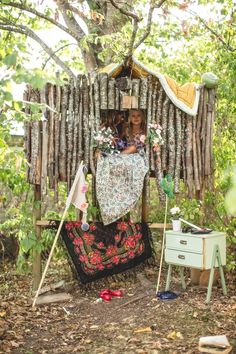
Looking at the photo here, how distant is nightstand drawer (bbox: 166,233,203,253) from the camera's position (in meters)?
5.40

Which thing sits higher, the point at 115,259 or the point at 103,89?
the point at 103,89

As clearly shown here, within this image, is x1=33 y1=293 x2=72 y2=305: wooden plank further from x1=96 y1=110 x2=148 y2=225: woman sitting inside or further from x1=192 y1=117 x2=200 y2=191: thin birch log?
x1=192 y1=117 x2=200 y2=191: thin birch log

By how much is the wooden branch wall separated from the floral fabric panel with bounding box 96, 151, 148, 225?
0.46ft

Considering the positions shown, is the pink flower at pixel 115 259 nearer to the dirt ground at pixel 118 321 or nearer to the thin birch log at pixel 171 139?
the dirt ground at pixel 118 321

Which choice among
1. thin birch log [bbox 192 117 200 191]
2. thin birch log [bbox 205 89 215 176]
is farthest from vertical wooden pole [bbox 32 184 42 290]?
thin birch log [bbox 205 89 215 176]

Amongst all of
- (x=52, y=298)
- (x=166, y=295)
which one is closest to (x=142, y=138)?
(x=166, y=295)

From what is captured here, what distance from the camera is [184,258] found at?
219 inches

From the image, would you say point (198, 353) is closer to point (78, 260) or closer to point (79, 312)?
point (79, 312)

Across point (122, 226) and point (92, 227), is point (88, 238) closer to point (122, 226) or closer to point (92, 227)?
point (92, 227)

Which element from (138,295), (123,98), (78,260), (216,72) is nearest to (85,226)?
(78,260)

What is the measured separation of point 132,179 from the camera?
5.98 metres

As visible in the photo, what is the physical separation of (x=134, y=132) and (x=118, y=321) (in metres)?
2.29

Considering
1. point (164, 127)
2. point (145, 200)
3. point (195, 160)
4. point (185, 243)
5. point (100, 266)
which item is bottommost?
point (100, 266)

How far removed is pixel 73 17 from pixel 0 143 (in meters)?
4.68
